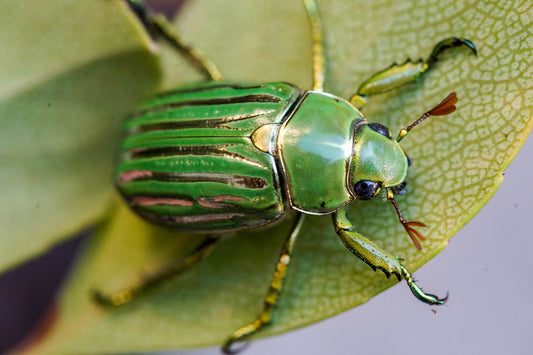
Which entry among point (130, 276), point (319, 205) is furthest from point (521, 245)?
point (130, 276)

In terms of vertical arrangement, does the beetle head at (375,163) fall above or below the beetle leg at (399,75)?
below

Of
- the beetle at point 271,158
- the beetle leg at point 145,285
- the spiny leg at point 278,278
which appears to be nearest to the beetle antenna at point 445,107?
the beetle at point 271,158

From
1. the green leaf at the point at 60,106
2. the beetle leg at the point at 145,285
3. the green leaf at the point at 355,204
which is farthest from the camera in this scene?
the beetle leg at the point at 145,285

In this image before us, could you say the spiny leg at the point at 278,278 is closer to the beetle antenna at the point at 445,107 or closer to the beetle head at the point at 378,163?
the beetle head at the point at 378,163

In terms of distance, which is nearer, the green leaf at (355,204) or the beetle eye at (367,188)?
the green leaf at (355,204)

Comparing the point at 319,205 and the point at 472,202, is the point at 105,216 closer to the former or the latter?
the point at 319,205

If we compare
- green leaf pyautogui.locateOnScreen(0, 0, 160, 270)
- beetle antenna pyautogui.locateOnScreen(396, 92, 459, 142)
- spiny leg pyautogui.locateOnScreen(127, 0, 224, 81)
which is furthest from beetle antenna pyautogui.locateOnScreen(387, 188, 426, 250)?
green leaf pyautogui.locateOnScreen(0, 0, 160, 270)

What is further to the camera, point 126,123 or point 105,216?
point 105,216
